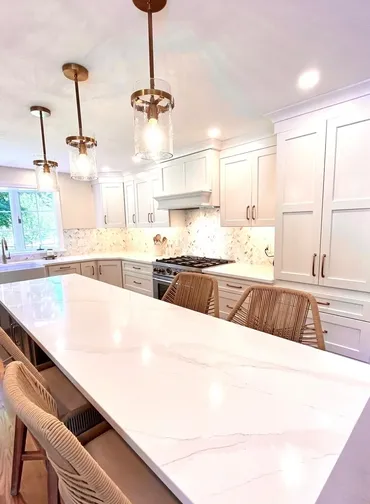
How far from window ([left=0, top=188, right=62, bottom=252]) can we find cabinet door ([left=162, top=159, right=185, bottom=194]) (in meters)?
1.96

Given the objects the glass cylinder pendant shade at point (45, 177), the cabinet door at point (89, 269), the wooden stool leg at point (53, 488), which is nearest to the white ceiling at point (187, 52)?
the glass cylinder pendant shade at point (45, 177)

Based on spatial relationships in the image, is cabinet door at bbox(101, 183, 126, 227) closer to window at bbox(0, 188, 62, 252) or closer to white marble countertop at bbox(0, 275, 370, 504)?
window at bbox(0, 188, 62, 252)

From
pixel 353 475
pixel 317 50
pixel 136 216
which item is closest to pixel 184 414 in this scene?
pixel 353 475

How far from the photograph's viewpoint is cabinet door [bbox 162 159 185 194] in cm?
325

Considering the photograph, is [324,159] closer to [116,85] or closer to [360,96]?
[360,96]

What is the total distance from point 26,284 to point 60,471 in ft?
6.69

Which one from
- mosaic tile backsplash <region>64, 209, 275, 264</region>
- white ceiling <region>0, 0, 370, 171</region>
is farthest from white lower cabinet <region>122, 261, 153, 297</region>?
white ceiling <region>0, 0, 370, 171</region>

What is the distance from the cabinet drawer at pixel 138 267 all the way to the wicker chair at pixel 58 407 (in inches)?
87.5

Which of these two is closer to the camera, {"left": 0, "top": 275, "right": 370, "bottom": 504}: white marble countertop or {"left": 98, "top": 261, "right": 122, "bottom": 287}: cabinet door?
{"left": 0, "top": 275, "right": 370, "bottom": 504}: white marble countertop

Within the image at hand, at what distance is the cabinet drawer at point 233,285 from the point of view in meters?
2.51

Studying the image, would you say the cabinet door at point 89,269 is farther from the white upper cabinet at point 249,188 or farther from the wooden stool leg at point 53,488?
the wooden stool leg at point 53,488

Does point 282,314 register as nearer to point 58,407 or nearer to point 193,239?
point 58,407

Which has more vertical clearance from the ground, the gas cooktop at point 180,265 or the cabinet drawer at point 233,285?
the gas cooktop at point 180,265

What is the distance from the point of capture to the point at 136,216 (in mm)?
4191
